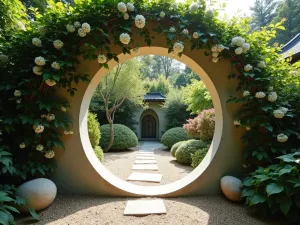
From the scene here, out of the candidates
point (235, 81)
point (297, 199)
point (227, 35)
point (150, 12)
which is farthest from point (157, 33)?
point (297, 199)

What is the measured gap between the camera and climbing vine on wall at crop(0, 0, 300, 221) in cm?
265

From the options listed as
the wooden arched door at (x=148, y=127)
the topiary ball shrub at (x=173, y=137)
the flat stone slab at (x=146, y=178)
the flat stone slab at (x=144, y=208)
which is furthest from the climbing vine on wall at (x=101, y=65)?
the wooden arched door at (x=148, y=127)

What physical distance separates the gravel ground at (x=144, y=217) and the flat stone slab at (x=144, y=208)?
68mm

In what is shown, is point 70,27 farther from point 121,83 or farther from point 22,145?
point 121,83

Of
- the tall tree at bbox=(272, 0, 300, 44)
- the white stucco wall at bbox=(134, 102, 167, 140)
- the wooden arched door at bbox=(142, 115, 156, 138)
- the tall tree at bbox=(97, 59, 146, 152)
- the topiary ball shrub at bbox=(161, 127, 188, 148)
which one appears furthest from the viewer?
the tall tree at bbox=(272, 0, 300, 44)

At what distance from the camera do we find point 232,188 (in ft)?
9.12

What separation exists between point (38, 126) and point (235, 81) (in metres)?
2.85

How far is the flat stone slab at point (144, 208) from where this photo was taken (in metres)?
2.54

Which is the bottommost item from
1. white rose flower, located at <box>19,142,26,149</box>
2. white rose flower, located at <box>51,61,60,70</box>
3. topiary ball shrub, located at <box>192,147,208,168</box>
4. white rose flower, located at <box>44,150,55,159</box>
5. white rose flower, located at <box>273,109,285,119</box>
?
topiary ball shrub, located at <box>192,147,208,168</box>

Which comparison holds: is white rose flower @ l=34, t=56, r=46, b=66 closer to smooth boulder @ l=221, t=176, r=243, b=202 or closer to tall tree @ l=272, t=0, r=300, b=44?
smooth boulder @ l=221, t=176, r=243, b=202

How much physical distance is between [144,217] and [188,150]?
4.02 meters

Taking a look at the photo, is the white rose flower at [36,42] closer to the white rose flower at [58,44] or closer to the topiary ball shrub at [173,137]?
the white rose flower at [58,44]

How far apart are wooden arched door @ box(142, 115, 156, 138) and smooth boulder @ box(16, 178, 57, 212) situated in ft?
39.7

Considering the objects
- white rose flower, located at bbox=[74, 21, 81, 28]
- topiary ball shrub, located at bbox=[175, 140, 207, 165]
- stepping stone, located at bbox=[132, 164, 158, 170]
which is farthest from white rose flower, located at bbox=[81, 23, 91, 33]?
topiary ball shrub, located at bbox=[175, 140, 207, 165]
